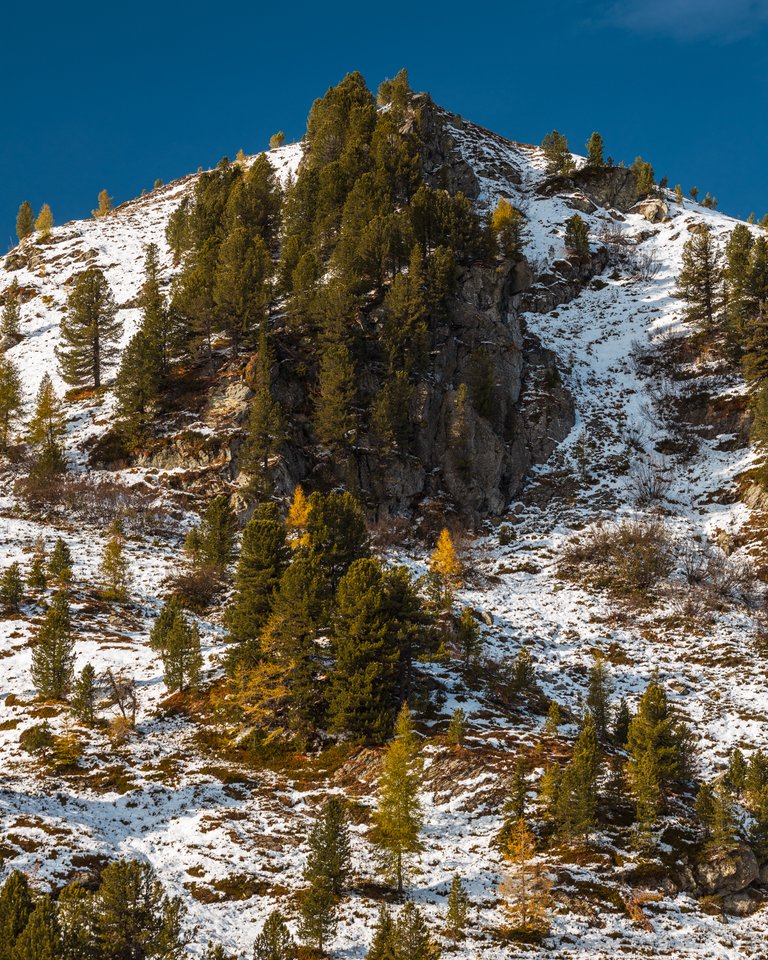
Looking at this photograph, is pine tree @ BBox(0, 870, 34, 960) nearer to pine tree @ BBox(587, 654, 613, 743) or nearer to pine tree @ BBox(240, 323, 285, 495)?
pine tree @ BBox(587, 654, 613, 743)

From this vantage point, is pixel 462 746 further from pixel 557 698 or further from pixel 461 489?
pixel 461 489

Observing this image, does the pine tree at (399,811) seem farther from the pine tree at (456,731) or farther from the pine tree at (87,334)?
the pine tree at (87,334)

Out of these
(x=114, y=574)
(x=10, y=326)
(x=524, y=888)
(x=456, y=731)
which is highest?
(x=10, y=326)

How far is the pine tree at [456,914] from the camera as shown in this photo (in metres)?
21.8

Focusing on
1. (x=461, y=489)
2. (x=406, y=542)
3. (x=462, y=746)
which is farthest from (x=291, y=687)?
(x=461, y=489)

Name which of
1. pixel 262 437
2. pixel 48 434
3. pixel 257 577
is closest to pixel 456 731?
pixel 257 577

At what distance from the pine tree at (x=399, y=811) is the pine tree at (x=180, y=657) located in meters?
14.7

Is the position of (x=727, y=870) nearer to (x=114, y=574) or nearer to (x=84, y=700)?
(x=84, y=700)

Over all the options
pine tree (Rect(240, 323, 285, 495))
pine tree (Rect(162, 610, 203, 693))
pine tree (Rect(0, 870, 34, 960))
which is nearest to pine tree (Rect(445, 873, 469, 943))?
pine tree (Rect(0, 870, 34, 960))

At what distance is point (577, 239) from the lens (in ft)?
334

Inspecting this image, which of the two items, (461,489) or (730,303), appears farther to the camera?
(730,303)

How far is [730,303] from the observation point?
76625mm

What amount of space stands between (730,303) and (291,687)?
220 ft

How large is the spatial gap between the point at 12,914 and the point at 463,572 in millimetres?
43421
